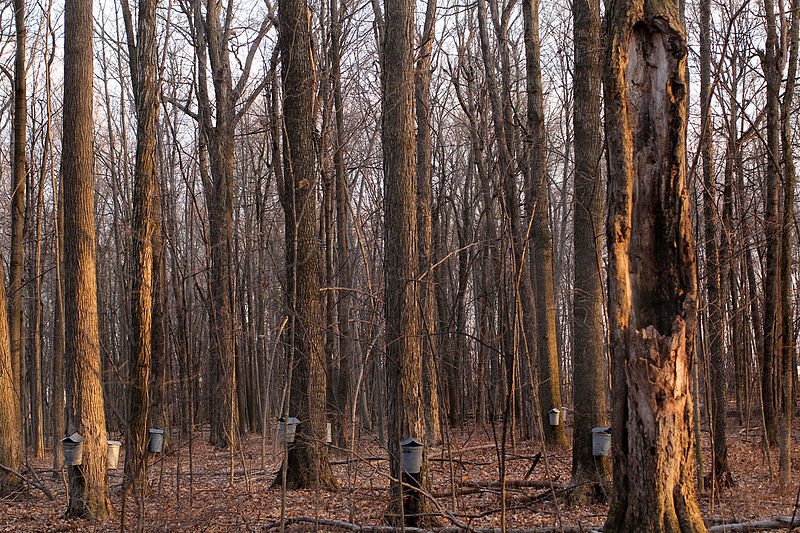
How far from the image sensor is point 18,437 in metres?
8.96

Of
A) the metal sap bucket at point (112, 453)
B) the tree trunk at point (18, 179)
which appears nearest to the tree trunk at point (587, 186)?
the metal sap bucket at point (112, 453)

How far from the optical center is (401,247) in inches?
245

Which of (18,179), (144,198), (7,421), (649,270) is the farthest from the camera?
(18,179)

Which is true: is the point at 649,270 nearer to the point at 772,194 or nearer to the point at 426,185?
the point at 772,194

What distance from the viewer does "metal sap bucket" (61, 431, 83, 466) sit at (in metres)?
6.87

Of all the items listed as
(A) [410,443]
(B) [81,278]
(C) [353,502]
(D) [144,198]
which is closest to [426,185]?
(D) [144,198]

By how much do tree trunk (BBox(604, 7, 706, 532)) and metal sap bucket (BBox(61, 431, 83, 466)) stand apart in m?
5.55

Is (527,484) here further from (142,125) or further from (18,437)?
(18,437)

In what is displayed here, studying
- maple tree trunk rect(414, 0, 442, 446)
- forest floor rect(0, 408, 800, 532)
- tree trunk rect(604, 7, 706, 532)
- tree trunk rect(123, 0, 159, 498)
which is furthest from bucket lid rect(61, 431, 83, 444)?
maple tree trunk rect(414, 0, 442, 446)

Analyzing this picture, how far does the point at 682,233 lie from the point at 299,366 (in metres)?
5.58

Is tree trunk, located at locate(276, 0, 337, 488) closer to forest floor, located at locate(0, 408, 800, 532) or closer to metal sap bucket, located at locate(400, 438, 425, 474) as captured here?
forest floor, located at locate(0, 408, 800, 532)

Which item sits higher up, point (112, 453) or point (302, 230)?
point (302, 230)

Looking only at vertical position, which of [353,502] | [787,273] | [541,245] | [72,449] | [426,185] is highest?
[426,185]

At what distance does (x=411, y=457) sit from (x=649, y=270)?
2651mm
